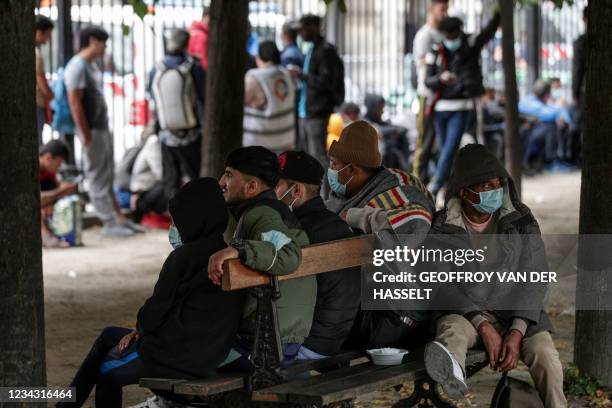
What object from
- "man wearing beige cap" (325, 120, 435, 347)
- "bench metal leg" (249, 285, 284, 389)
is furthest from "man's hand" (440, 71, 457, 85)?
"bench metal leg" (249, 285, 284, 389)

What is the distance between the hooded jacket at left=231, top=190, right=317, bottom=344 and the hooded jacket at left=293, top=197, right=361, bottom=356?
100 mm

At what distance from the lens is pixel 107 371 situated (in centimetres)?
542

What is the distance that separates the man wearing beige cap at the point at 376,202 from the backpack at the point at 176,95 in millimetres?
7143

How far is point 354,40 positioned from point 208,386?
1912 centimetres

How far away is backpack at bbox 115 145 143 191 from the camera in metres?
14.2

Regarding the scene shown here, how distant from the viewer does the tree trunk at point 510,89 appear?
12594mm

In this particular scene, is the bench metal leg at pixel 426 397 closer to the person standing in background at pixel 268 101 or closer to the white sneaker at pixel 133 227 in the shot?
the person standing in background at pixel 268 101

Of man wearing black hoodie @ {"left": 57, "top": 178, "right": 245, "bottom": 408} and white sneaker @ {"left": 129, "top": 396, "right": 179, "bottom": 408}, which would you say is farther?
white sneaker @ {"left": 129, "top": 396, "right": 179, "bottom": 408}

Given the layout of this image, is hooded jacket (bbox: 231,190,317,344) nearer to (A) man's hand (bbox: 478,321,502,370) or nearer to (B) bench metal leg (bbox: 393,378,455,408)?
(B) bench metal leg (bbox: 393,378,455,408)

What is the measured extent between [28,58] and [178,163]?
352 inches

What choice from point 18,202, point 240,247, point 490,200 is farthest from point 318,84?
point 18,202

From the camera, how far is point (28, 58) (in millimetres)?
4777

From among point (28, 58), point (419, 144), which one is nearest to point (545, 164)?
point (419, 144)

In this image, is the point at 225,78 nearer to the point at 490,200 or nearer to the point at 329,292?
the point at 490,200
